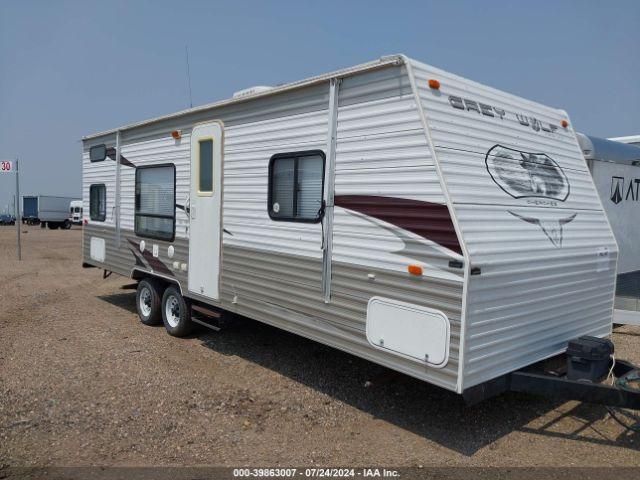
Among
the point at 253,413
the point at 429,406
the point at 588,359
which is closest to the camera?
the point at 588,359

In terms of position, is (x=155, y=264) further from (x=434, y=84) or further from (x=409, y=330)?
(x=434, y=84)

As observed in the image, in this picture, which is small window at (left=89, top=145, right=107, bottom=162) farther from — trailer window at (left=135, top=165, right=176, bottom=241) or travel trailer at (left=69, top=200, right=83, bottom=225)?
travel trailer at (left=69, top=200, right=83, bottom=225)

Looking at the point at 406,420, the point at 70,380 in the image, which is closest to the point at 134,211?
the point at 70,380

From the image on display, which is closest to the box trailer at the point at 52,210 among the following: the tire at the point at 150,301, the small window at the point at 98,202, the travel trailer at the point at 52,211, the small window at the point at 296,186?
the travel trailer at the point at 52,211

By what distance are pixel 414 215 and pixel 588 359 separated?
162cm

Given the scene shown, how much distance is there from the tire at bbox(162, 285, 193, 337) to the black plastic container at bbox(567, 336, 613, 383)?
426cm

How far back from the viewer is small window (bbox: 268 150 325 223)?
4539mm

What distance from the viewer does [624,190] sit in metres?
6.87

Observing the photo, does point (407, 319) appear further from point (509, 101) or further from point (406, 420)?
point (509, 101)

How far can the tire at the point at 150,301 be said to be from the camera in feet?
23.5

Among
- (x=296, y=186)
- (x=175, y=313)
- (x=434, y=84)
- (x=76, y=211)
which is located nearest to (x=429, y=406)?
(x=296, y=186)

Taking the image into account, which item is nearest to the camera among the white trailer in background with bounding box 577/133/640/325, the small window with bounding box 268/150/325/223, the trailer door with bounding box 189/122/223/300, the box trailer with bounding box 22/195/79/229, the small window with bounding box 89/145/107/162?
the small window with bounding box 268/150/325/223

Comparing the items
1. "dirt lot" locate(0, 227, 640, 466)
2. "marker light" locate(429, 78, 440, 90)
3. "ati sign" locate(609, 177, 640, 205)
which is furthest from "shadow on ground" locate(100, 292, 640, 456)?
"ati sign" locate(609, 177, 640, 205)

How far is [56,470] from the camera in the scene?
3594 millimetres
